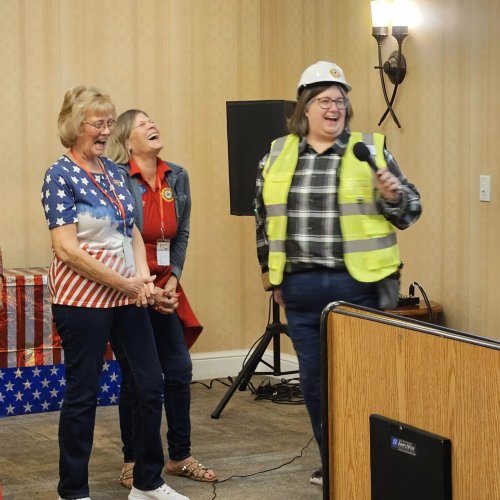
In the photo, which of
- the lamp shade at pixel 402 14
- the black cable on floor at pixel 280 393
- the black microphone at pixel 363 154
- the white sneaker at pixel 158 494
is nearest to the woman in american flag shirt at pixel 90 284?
the white sneaker at pixel 158 494

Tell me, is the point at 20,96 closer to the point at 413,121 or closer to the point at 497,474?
the point at 413,121

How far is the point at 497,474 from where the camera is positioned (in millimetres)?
2008

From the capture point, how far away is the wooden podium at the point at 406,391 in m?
2.04

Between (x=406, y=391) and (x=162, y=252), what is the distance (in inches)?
65.9

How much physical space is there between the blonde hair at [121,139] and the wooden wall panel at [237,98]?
160 cm

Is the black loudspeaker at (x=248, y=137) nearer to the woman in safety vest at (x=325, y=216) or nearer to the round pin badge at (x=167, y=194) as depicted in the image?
the round pin badge at (x=167, y=194)

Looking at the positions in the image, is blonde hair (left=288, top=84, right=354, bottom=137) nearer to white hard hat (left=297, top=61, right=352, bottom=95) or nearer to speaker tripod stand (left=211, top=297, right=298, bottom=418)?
white hard hat (left=297, top=61, right=352, bottom=95)

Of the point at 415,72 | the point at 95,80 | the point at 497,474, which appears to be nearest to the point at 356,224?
the point at 497,474

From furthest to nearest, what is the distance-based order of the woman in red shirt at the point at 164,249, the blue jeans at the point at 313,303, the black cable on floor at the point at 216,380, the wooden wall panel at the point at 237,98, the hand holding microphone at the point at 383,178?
the black cable on floor at the point at 216,380 < the wooden wall panel at the point at 237,98 < the woman in red shirt at the point at 164,249 < the blue jeans at the point at 313,303 < the hand holding microphone at the point at 383,178

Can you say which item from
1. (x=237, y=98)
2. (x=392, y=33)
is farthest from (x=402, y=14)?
(x=237, y=98)

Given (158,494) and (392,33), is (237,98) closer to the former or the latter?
(392,33)

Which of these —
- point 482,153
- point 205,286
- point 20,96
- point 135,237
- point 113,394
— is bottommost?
point 113,394

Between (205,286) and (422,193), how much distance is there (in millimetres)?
1554

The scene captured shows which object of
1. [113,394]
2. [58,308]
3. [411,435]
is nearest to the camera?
[411,435]
